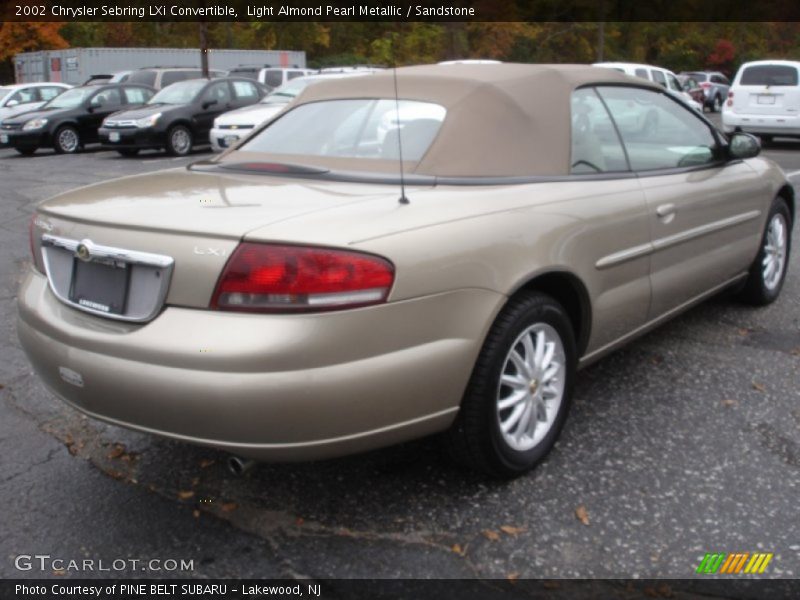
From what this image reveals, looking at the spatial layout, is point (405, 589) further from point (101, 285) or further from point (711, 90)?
point (711, 90)

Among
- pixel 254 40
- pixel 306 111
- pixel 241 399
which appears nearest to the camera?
pixel 241 399

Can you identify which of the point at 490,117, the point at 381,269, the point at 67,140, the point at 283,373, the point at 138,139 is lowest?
the point at 67,140

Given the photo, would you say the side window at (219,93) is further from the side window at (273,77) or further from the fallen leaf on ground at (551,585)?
the fallen leaf on ground at (551,585)

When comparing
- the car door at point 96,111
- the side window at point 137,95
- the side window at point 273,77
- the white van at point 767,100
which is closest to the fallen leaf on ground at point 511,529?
the white van at point 767,100

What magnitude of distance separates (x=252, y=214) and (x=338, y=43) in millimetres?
44342

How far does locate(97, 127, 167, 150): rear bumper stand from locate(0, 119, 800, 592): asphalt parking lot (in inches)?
520

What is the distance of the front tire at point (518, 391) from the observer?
2.96 m

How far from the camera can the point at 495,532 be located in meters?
2.88

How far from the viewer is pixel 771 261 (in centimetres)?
539

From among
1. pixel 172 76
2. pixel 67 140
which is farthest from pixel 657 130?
pixel 172 76

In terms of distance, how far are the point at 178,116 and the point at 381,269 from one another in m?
15.4

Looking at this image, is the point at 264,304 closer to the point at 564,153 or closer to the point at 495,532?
the point at 495,532
